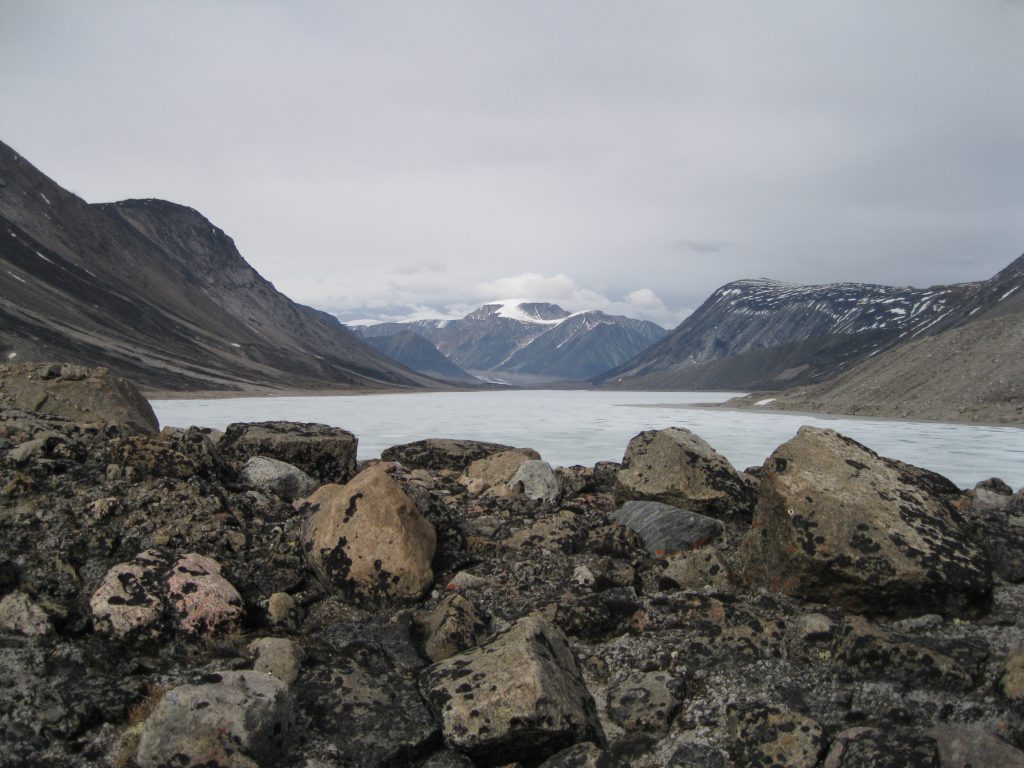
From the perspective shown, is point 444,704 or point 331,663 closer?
point 444,704

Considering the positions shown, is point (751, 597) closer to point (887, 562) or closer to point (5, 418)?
point (887, 562)

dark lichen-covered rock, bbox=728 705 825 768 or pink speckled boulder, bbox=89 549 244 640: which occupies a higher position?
pink speckled boulder, bbox=89 549 244 640

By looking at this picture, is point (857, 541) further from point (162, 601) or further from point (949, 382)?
point (949, 382)

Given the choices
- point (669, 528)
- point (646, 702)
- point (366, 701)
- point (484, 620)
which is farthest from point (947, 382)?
A: point (366, 701)

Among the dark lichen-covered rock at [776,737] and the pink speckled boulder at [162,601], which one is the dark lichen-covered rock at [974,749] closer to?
the dark lichen-covered rock at [776,737]

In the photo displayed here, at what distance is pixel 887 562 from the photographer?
21.1 feet

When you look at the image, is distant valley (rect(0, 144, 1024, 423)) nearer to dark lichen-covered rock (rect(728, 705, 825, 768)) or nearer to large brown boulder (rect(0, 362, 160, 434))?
dark lichen-covered rock (rect(728, 705, 825, 768))

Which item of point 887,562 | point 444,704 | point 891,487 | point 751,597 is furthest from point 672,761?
point 891,487

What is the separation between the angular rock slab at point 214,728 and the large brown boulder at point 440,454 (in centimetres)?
948

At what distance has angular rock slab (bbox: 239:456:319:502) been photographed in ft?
31.4

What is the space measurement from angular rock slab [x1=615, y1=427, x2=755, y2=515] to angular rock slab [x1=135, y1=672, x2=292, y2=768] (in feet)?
21.7

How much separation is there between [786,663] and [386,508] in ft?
13.8

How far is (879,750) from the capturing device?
168 inches

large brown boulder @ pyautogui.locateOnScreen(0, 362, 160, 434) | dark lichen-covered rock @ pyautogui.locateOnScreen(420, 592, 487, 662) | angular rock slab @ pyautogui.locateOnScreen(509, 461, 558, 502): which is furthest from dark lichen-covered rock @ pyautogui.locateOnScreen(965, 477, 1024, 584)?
large brown boulder @ pyautogui.locateOnScreen(0, 362, 160, 434)
